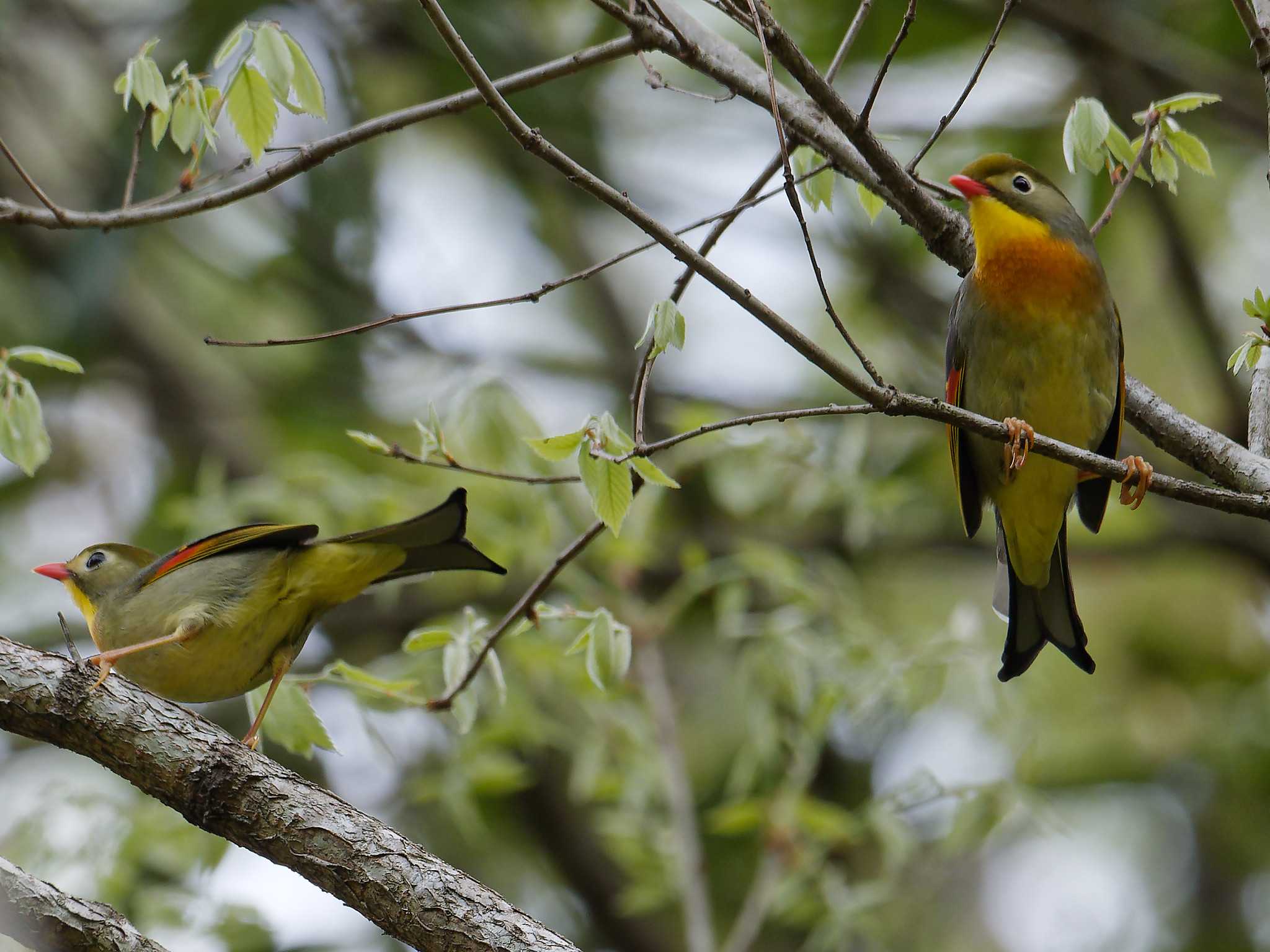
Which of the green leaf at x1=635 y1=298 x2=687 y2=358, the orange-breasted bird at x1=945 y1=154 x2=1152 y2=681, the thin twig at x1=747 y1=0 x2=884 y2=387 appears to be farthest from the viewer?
the orange-breasted bird at x1=945 y1=154 x2=1152 y2=681

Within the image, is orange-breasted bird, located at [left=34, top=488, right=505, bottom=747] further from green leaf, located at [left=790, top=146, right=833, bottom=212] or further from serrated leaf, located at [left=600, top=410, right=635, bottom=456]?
green leaf, located at [left=790, top=146, right=833, bottom=212]

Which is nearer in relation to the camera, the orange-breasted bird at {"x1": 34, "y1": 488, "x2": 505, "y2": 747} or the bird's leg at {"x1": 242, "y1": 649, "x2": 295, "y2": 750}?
the bird's leg at {"x1": 242, "y1": 649, "x2": 295, "y2": 750}

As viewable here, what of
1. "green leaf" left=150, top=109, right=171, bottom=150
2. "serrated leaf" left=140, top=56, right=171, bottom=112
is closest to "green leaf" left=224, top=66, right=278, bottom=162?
"serrated leaf" left=140, top=56, right=171, bottom=112

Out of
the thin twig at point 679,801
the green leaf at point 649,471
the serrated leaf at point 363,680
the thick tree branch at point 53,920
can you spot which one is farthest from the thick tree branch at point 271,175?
the thin twig at point 679,801

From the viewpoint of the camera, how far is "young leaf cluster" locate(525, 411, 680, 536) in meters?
2.33

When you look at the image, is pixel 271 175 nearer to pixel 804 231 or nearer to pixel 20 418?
pixel 20 418

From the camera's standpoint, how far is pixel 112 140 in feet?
21.1

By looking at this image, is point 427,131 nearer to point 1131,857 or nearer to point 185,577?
point 185,577

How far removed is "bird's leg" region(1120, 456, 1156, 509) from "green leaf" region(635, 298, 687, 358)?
93 centimetres

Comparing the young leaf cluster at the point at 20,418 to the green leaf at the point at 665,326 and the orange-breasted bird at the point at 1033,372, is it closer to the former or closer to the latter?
the green leaf at the point at 665,326

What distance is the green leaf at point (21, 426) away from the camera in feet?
8.54

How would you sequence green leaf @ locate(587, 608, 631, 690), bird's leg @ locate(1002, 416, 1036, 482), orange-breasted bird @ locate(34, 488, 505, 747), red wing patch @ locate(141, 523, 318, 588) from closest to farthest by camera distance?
bird's leg @ locate(1002, 416, 1036, 482), green leaf @ locate(587, 608, 631, 690), orange-breasted bird @ locate(34, 488, 505, 747), red wing patch @ locate(141, 523, 318, 588)

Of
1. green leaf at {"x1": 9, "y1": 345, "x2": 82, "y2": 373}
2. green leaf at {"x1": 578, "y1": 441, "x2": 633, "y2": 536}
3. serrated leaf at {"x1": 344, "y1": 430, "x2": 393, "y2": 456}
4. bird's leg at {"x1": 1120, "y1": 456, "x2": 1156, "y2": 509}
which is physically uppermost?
bird's leg at {"x1": 1120, "y1": 456, "x2": 1156, "y2": 509}

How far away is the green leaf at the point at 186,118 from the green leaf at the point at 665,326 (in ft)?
3.31
